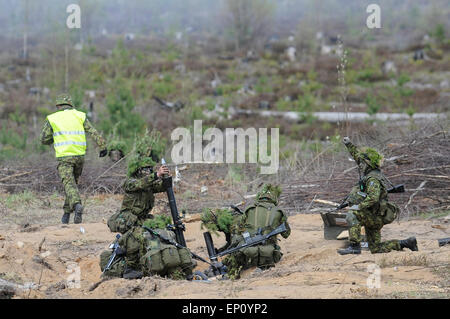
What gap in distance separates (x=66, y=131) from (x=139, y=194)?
2309 millimetres

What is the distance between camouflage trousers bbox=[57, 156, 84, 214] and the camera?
27.6ft

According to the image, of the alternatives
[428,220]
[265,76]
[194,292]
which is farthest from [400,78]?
[194,292]

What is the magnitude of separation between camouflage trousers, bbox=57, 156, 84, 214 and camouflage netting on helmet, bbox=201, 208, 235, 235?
236 cm

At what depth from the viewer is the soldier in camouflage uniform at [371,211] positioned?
273 inches

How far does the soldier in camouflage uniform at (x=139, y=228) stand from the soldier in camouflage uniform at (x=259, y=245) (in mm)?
612

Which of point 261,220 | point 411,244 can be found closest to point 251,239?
point 261,220

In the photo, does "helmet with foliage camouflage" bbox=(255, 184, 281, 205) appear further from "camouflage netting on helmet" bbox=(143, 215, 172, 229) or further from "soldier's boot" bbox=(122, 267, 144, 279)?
"soldier's boot" bbox=(122, 267, 144, 279)

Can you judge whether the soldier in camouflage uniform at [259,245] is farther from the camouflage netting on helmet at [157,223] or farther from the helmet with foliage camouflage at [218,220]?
the camouflage netting on helmet at [157,223]

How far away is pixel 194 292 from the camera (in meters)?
5.23

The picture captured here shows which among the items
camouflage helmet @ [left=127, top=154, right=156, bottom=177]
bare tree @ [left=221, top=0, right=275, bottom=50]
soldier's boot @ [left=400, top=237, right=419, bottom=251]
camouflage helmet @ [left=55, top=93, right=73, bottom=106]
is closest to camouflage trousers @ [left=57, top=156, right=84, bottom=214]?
camouflage helmet @ [left=55, top=93, right=73, bottom=106]

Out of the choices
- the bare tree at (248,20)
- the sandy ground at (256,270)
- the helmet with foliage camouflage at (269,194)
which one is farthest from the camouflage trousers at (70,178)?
the bare tree at (248,20)

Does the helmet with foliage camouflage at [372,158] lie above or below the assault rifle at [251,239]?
above

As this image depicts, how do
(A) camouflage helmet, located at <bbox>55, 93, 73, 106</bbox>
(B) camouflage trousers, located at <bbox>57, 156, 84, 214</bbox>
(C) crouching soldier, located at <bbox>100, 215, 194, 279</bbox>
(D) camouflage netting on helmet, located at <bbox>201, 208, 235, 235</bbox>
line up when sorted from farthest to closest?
(A) camouflage helmet, located at <bbox>55, 93, 73, 106</bbox>
(B) camouflage trousers, located at <bbox>57, 156, 84, 214</bbox>
(D) camouflage netting on helmet, located at <bbox>201, 208, 235, 235</bbox>
(C) crouching soldier, located at <bbox>100, 215, 194, 279</bbox>

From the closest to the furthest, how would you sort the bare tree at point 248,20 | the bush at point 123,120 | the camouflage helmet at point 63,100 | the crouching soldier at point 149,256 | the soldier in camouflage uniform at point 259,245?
the crouching soldier at point 149,256, the soldier in camouflage uniform at point 259,245, the camouflage helmet at point 63,100, the bush at point 123,120, the bare tree at point 248,20
